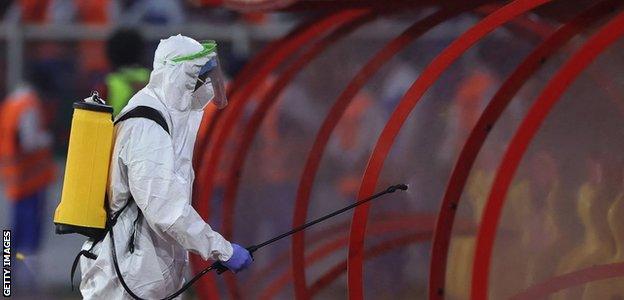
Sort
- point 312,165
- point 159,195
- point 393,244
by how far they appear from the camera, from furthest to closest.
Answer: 1. point 393,244
2. point 312,165
3. point 159,195

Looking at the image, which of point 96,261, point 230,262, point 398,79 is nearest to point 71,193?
point 96,261

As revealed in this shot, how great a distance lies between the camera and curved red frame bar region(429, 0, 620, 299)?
4.28m

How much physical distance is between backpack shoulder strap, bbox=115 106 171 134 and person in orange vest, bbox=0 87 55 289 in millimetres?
4751

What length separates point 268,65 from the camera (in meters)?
6.16

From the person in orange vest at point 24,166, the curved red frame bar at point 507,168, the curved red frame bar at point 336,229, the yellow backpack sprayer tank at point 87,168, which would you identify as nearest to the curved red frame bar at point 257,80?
the curved red frame bar at point 336,229

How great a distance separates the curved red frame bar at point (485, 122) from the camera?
428 centimetres

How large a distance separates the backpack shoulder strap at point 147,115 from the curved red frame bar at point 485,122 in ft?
3.15

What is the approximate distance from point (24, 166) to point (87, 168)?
501 cm

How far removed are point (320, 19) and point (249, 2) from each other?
0.49m

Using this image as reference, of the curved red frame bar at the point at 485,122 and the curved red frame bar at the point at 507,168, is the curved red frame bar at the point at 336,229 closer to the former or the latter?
the curved red frame bar at the point at 485,122

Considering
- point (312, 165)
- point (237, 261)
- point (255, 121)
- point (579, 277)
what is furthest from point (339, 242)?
point (237, 261)

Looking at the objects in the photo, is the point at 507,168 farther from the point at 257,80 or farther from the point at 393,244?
the point at 393,244

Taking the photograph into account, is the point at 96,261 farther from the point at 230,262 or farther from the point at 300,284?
the point at 300,284

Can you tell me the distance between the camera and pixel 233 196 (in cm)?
638
